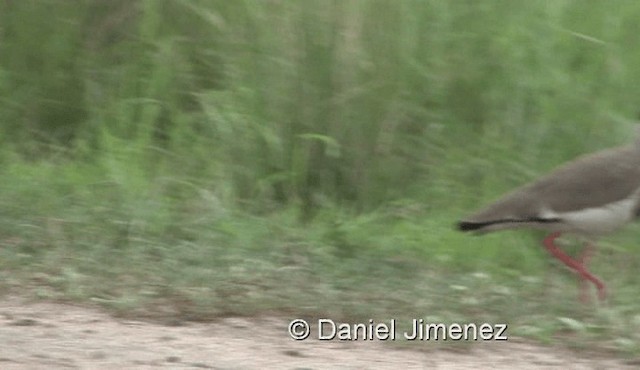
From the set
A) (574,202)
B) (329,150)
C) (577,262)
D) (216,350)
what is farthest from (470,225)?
(216,350)

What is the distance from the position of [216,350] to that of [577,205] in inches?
68.5

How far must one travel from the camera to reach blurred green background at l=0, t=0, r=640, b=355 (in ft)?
20.0

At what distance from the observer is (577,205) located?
591 centimetres

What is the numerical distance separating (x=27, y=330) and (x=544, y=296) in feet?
6.74

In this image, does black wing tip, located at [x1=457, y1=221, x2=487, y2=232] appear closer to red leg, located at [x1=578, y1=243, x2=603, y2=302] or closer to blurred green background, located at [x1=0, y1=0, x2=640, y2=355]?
blurred green background, located at [x1=0, y1=0, x2=640, y2=355]

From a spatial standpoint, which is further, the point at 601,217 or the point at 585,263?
the point at 585,263

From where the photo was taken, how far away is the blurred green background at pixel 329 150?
6098mm

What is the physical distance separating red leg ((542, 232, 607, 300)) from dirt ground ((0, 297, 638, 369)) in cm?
69

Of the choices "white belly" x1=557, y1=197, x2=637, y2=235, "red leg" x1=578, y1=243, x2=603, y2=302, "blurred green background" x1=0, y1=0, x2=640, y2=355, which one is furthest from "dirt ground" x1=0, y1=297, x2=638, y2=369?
"white belly" x1=557, y1=197, x2=637, y2=235

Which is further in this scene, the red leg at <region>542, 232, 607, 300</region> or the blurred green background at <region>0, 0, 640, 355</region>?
the blurred green background at <region>0, 0, 640, 355</region>

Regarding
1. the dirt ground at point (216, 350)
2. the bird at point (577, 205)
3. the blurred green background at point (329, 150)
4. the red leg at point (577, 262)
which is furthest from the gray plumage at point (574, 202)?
the dirt ground at point (216, 350)

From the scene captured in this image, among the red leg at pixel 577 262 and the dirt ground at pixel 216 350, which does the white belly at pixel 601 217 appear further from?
the dirt ground at pixel 216 350

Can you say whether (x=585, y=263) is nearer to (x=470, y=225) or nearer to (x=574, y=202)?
(x=574, y=202)

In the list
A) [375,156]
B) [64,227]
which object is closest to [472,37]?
[375,156]
